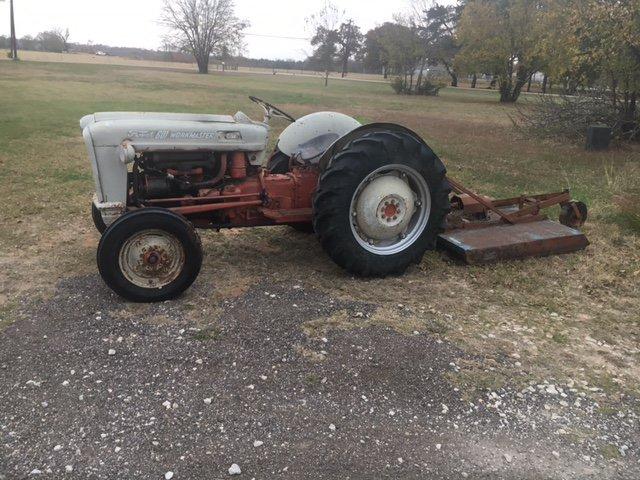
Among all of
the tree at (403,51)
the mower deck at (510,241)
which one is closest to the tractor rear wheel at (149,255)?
the mower deck at (510,241)

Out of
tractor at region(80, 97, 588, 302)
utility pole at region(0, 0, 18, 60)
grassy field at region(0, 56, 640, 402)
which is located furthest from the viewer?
utility pole at region(0, 0, 18, 60)

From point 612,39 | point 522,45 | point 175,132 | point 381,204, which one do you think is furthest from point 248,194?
point 522,45

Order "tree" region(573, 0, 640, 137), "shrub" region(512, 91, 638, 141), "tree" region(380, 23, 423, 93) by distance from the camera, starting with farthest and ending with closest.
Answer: "tree" region(380, 23, 423, 93)
"shrub" region(512, 91, 638, 141)
"tree" region(573, 0, 640, 137)

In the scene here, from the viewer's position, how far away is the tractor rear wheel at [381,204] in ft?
14.0

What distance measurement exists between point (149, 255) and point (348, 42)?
271 ft

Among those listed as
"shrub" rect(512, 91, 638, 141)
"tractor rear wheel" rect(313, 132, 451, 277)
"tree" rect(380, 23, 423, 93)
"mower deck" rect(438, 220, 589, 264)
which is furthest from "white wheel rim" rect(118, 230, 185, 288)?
"tree" rect(380, 23, 423, 93)

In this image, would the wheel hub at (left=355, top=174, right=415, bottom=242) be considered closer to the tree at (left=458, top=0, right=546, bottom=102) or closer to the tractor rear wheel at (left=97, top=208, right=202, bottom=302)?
the tractor rear wheel at (left=97, top=208, right=202, bottom=302)

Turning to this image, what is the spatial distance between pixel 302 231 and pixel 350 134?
150 cm

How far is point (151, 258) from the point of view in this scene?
391 cm

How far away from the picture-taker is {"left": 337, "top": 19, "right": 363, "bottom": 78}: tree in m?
78.6

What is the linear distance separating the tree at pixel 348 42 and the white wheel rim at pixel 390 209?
76428 millimetres

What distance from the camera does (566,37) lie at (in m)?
11.2

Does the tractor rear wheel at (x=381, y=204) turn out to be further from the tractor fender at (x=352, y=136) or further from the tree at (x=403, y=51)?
the tree at (x=403, y=51)

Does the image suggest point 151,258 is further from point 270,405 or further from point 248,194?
point 270,405
